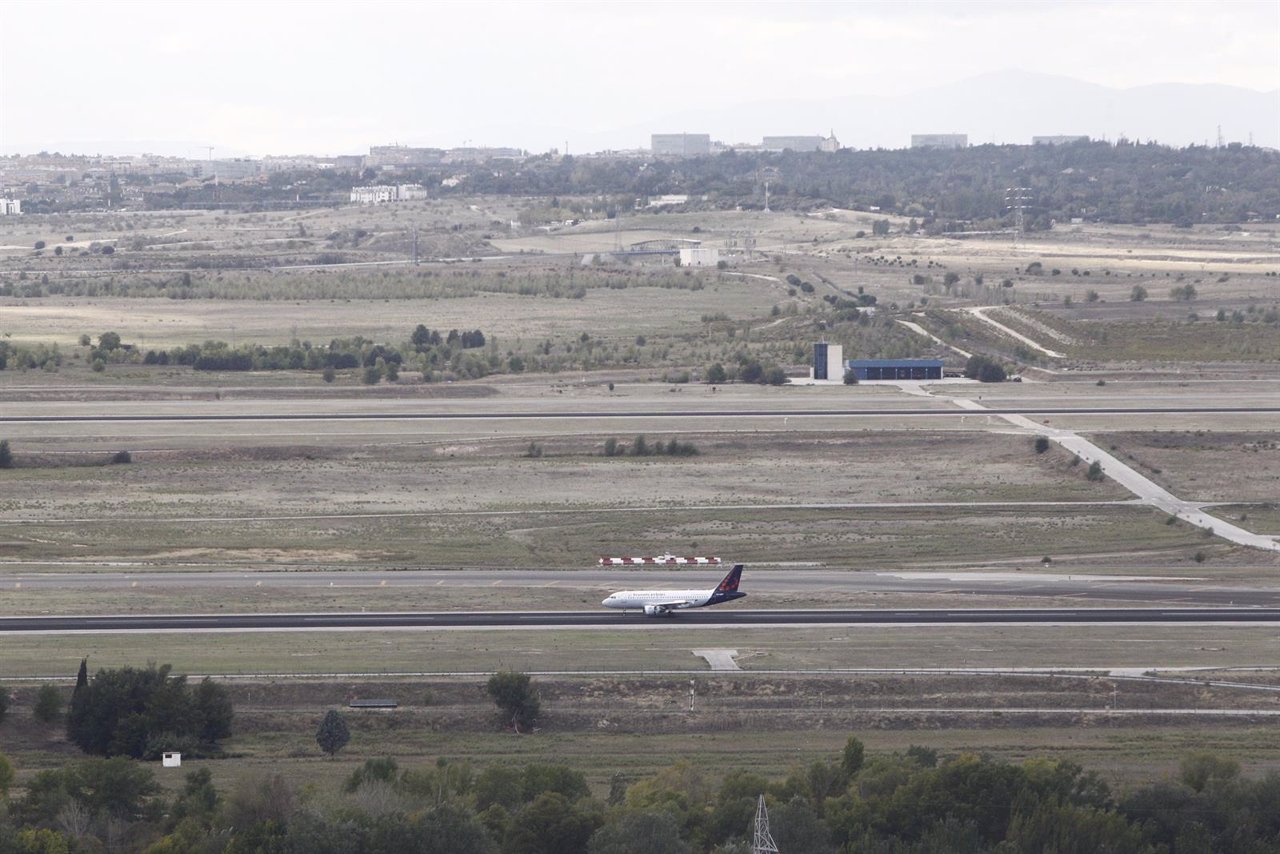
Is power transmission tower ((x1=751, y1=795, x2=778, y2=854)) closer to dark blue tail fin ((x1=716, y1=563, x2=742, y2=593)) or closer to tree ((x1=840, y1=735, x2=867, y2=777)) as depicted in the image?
tree ((x1=840, y1=735, x2=867, y2=777))

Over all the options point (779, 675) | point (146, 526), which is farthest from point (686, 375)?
point (779, 675)

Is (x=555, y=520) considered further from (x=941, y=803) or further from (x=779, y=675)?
(x=941, y=803)

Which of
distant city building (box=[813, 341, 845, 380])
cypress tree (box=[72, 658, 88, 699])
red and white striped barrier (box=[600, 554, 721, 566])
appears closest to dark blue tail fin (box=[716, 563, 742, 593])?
red and white striped barrier (box=[600, 554, 721, 566])

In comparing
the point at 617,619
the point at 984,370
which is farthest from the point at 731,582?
the point at 984,370

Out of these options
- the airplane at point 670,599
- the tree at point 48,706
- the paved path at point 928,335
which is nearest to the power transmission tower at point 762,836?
the tree at point 48,706

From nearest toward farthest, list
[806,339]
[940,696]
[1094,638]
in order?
[940,696], [1094,638], [806,339]

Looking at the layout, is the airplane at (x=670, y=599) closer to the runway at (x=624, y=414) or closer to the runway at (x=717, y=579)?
the runway at (x=717, y=579)
